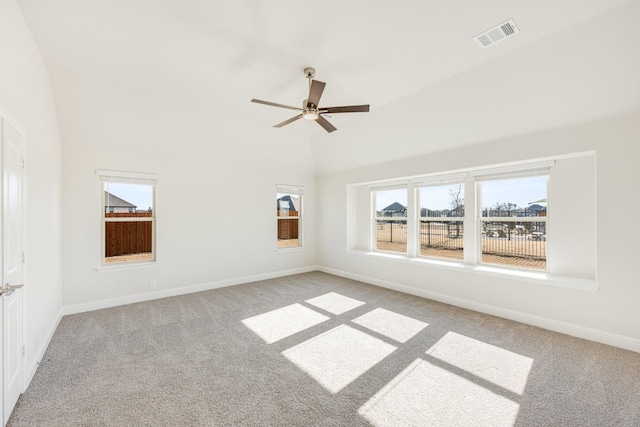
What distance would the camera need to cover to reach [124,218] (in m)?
4.46

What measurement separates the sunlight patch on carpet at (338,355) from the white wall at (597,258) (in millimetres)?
1947

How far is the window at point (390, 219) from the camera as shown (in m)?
5.55

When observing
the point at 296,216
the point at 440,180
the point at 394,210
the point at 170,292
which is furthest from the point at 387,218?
the point at 170,292

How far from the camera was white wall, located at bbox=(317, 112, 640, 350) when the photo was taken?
287cm

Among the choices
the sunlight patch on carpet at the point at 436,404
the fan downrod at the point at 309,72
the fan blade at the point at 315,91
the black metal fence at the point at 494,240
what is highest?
the fan downrod at the point at 309,72

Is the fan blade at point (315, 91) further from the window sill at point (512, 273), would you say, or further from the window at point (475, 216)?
the window sill at point (512, 273)

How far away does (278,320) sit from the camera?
3.73 meters

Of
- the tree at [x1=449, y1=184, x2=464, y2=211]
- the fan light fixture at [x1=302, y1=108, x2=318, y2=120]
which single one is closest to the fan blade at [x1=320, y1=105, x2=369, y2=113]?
the fan light fixture at [x1=302, y1=108, x2=318, y2=120]

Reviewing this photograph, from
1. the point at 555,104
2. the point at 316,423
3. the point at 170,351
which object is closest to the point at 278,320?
the point at 170,351

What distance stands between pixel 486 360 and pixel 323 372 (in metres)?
1.62

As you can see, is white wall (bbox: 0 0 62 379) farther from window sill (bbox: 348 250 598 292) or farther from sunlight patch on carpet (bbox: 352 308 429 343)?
window sill (bbox: 348 250 598 292)

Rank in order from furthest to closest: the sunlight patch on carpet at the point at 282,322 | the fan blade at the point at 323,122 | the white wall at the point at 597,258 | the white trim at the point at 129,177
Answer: the white trim at the point at 129,177, the fan blade at the point at 323,122, the sunlight patch on carpet at the point at 282,322, the white wall at the point at 597,258

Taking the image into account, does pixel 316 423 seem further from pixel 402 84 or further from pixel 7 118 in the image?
pixel 402 84

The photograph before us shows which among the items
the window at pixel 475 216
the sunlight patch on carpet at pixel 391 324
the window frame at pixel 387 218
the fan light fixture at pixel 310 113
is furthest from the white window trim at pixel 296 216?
the fan light fixture at pixel 310 113
